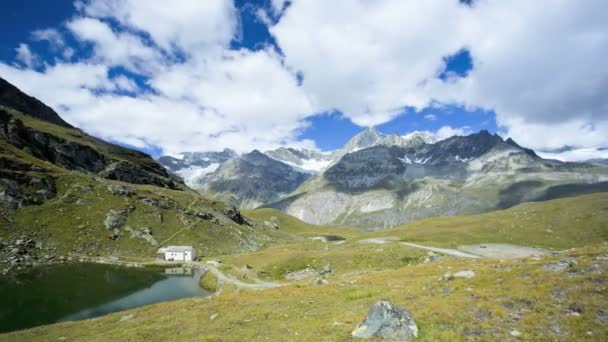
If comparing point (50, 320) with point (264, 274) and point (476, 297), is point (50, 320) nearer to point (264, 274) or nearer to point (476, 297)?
point (264, 274)

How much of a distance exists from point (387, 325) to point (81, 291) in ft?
239

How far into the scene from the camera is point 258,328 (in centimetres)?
2703

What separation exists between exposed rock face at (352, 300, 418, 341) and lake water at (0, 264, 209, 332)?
52.0 m

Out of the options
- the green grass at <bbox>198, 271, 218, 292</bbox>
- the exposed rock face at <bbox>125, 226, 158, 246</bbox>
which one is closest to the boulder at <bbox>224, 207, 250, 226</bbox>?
the exposed rock face at <bbox>125, 226, 158, 246</bbox>

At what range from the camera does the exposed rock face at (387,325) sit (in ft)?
63.1

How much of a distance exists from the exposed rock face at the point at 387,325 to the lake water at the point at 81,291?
52.0 metres

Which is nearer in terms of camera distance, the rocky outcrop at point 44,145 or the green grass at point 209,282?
the green grass at point 209,282

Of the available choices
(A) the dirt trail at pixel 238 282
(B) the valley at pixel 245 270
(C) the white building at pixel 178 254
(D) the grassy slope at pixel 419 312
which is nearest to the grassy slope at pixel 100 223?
(B) the valley at pixel 245 270

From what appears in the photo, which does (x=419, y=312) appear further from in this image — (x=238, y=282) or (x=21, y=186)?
(x=21, y=186)

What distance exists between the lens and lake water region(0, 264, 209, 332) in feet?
171

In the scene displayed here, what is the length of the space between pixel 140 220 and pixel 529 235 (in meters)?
145

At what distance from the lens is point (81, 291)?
6731cm

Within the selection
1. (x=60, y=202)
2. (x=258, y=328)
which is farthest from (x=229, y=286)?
(x=60, y=202)

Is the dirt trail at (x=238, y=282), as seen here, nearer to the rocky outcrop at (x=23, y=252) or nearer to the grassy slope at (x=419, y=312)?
the grassy slope at (x=419, y=312)
